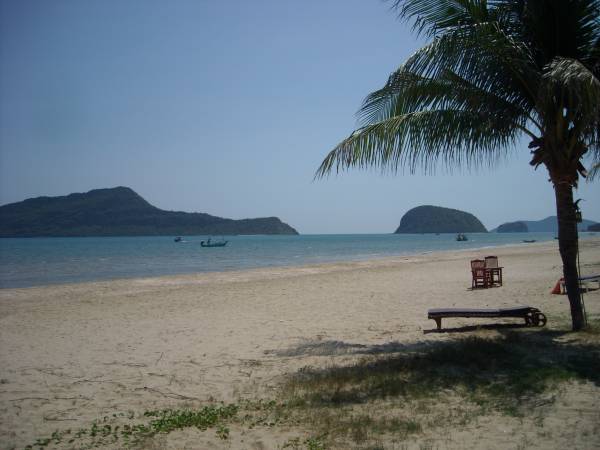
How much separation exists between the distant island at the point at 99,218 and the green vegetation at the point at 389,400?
146742 millimetres

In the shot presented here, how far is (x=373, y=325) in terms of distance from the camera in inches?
328

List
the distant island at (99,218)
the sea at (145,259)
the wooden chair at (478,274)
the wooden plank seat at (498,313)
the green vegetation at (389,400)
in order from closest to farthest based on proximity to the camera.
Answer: the green vegetation at (389,400) → the wooden plank seat at (498,313) → the wooden chair at (478,274) → the sea at (145,259) → the distant island at (99,218)

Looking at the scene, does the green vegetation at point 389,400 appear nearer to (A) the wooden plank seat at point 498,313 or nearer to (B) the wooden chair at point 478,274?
(A) the wooden plank seat at point 498,313

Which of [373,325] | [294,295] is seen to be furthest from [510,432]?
[294,295]

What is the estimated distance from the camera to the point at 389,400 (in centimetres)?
423

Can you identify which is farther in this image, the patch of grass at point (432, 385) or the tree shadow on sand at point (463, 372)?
the tree shadow on sand at point (463, 372)

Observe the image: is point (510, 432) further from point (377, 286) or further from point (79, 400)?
point (377, 286)

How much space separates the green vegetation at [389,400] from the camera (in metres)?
3.65

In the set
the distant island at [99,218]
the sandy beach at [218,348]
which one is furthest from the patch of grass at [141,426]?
the distant island at [99,218]

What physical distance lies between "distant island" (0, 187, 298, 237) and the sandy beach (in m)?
138

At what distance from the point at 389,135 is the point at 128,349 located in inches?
205

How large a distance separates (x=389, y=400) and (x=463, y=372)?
112 centimetres

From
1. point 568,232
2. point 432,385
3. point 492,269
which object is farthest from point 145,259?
point 432,385

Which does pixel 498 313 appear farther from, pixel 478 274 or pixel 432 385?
pixel 478 274
